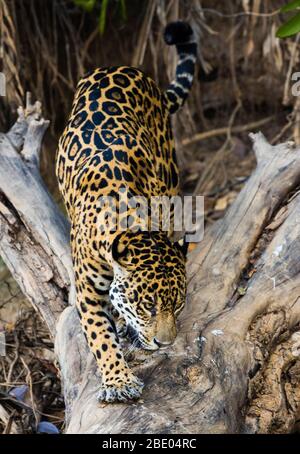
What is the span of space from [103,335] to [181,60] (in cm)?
273

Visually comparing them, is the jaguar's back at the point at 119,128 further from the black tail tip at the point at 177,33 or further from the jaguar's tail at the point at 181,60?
the black tail tip at the point at 177,33

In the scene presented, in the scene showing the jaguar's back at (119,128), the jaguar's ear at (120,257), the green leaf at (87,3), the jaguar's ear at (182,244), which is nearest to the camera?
the jaguar's ear at (120,257)

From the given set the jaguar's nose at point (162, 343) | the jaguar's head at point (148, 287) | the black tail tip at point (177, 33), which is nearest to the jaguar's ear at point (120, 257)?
the jaguar's head at point (148, 287)

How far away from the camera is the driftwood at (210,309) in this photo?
14.1ft

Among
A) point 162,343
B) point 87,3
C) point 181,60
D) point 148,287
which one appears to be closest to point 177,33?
point 181,60

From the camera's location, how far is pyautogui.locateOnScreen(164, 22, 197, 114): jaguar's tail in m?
6.29

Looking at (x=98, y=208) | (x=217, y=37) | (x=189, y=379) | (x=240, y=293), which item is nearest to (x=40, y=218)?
(x=98, y=208)

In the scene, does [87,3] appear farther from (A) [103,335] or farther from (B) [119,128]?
(A) [103,335]

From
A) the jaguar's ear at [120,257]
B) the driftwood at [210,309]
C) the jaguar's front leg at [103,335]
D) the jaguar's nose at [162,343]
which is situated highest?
the jaguar's ear at [120,257]

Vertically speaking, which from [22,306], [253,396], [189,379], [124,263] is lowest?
[22,306]

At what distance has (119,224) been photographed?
4.61 m

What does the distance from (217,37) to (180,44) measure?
9.27 feet

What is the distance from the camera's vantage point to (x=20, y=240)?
5.71m
